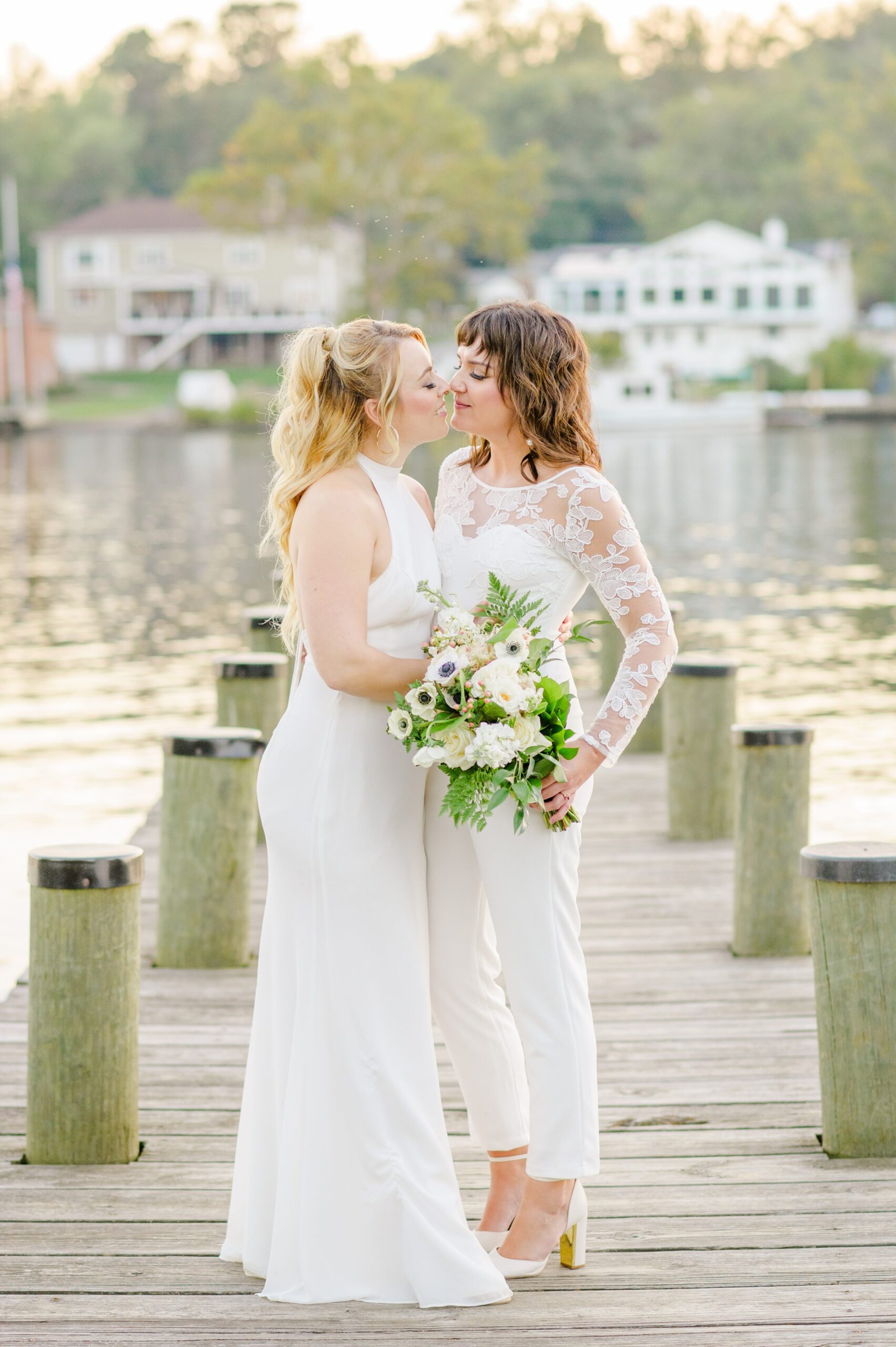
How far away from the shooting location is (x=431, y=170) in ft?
264

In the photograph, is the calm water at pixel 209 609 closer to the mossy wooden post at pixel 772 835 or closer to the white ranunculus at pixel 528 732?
the mossy wooden post at pixel 772 835

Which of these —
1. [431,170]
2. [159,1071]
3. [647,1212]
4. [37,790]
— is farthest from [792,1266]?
[431,170]

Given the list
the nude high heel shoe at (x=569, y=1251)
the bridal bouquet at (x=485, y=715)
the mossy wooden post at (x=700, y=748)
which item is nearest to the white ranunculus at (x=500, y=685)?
the bridal bouquet at (x=485, y=715)

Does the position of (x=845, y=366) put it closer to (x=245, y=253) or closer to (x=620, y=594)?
(x=245, y=253)

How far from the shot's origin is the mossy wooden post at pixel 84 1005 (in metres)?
4.39

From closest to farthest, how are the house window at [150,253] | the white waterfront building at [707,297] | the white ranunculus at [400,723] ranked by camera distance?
1. the white ranunculus at [400,723]
2. the white waterfront building at [707,297]
3. the house window at [150,253]

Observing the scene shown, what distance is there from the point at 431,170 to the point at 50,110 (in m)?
43.7

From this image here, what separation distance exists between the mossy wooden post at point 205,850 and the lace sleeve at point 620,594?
2.79m

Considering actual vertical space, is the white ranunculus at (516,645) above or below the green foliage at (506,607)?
below

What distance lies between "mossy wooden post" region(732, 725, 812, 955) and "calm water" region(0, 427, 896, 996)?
347 cm

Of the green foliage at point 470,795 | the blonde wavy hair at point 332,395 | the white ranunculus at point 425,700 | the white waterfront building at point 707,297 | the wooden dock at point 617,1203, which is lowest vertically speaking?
the wooden dock at point 617,1203

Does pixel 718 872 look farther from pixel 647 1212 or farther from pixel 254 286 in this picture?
pixel 254 286

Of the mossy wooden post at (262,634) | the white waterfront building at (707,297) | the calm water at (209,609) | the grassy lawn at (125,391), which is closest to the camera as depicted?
the mossy wooden post at (262,634)

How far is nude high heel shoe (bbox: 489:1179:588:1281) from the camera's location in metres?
3.71
